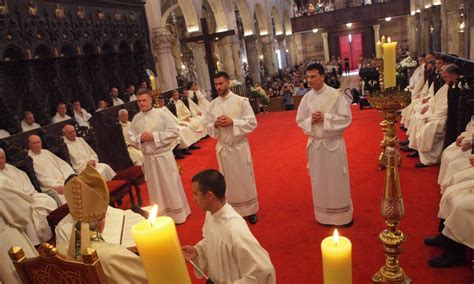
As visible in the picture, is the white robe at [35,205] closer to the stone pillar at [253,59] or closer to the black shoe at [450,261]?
the black shoe at [450,261]

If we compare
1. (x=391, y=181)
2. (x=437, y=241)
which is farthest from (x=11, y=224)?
(x=437, y=241)

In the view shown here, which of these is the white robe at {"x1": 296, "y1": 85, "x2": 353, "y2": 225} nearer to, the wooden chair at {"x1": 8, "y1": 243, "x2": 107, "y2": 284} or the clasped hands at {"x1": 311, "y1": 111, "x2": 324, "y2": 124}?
the clasped hands at {"x1": 311, "y1": 111, "x2": 324, "y2": 124}

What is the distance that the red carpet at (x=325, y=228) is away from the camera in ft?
11.8

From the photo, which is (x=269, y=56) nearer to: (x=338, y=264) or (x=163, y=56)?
(x=163, y=56)

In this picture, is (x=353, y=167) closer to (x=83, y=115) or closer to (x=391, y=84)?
(x=391, y=84)

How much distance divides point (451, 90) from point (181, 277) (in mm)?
5308

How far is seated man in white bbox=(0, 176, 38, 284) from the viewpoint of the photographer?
11.6ft

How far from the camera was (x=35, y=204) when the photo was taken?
197 inches

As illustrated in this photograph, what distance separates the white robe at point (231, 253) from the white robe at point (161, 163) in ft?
9.32

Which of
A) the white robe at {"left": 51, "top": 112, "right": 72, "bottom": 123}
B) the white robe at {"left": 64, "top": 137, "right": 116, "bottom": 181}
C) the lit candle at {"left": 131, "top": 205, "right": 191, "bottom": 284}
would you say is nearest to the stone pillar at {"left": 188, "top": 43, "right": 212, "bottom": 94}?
the white robe at {"left": 51, "top": 112, "right": 72, "bottom": 123}

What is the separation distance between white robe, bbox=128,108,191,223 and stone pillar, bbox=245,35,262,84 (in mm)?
17064

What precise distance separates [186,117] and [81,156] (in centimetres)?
405

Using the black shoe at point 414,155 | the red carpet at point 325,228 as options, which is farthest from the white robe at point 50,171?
the black shoe at point 414,155

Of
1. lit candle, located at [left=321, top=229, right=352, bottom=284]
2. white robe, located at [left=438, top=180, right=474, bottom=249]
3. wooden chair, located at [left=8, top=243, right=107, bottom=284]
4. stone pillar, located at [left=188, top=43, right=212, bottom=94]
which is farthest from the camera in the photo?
stone pillar, located at [left=188, top=43, right=212, bottom=94]
